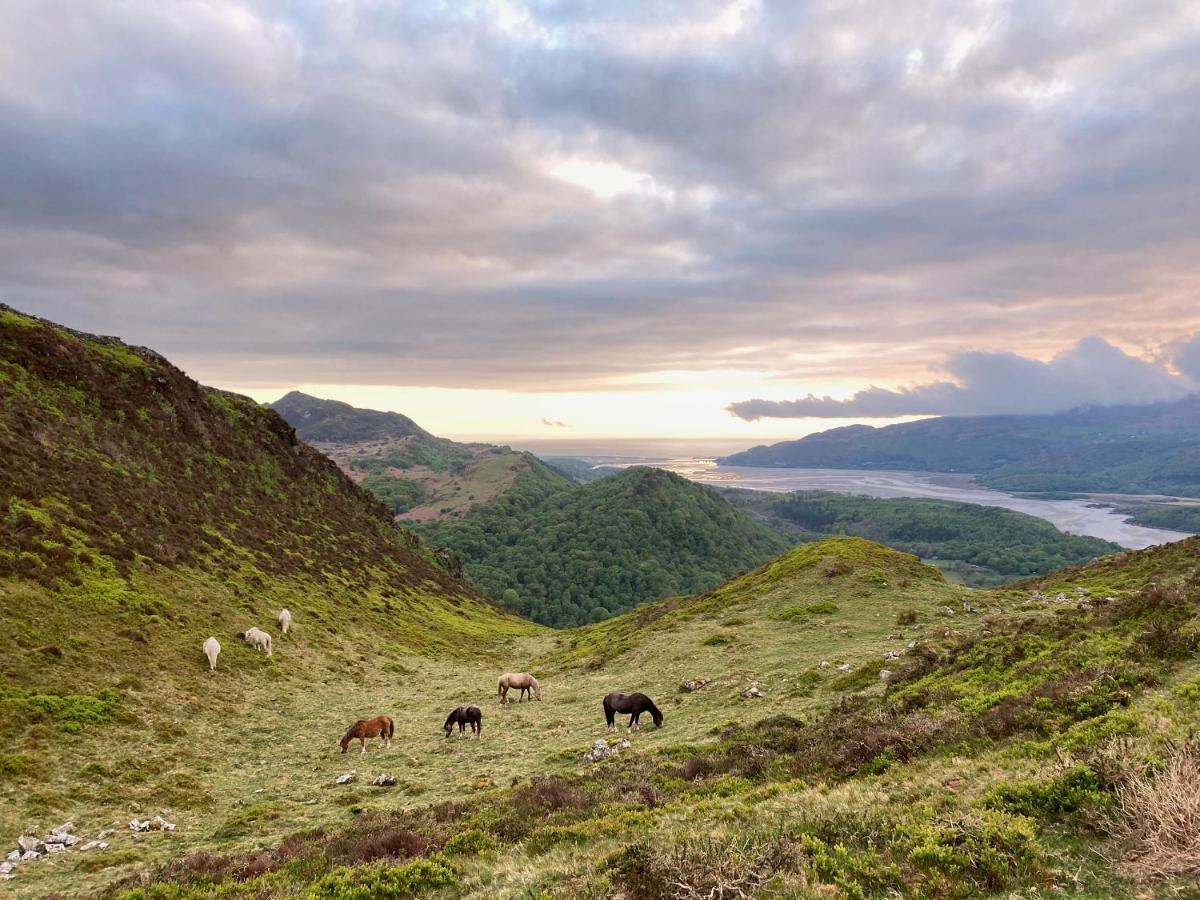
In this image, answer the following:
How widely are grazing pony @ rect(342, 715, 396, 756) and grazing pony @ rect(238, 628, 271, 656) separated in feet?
54.8

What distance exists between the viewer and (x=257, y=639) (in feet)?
133

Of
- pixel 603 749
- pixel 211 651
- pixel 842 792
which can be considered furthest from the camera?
pixel 211 651

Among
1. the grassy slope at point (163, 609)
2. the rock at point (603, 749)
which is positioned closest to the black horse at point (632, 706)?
the rock at point (603, 749)

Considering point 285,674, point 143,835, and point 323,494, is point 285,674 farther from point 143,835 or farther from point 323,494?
point 323,494

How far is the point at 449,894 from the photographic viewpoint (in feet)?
38.7

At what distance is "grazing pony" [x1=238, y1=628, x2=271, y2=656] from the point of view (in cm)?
4022

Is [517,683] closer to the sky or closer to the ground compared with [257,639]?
closer to the ground

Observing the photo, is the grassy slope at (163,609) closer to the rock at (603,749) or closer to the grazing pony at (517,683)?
the grazing pony at (517,683)

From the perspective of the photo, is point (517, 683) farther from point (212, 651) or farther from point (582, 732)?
point (212, 651)

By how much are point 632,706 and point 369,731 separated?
13.1 metres

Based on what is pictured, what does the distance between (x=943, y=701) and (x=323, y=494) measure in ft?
319

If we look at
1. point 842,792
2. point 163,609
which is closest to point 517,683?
point 163,609

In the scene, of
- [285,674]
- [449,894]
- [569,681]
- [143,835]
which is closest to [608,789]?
[449,894]

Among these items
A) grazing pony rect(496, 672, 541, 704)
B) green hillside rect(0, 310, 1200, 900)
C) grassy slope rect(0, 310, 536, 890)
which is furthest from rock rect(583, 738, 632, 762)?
grazing pony rect(496, 672, 541, 704)
